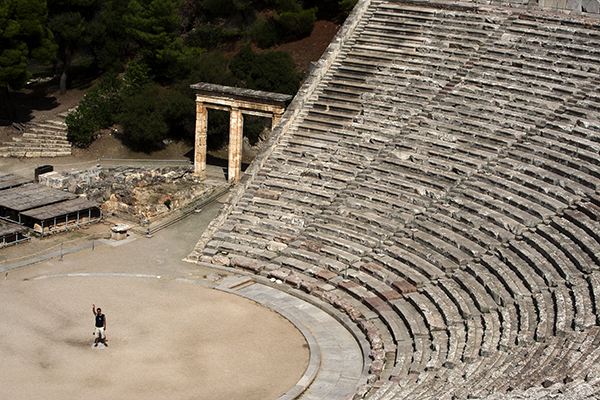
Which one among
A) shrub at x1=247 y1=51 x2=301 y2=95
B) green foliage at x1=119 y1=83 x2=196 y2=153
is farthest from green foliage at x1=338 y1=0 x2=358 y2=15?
green foliage at x1=119 y1=83 x2=196 y2=153

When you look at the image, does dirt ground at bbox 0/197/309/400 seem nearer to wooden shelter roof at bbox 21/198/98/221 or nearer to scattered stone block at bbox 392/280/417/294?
wooden shelter roof at bbox 21/198/98/221

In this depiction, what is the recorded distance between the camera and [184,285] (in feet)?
80.6

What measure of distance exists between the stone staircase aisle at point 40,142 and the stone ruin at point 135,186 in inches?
183

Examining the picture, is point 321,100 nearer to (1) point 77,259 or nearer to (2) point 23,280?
(1) point 77,259

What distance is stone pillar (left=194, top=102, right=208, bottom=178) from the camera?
36156mm

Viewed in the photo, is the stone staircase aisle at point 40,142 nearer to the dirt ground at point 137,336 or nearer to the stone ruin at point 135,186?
the stone ruin at point 135,186

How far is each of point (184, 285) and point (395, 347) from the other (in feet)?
26.4

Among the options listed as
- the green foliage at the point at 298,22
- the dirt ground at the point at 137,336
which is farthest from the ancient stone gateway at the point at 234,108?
the green foliage at the point at 298,22

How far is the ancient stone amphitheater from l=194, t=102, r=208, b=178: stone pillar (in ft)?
22.1

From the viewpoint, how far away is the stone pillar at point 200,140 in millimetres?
36156

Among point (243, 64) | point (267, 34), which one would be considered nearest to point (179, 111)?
point (243, 64)

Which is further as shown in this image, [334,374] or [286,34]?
[286,34]

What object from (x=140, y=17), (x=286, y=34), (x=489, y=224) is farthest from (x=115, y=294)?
(x=286, y=34)

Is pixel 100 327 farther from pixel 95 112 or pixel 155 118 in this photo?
pixel 95 112
